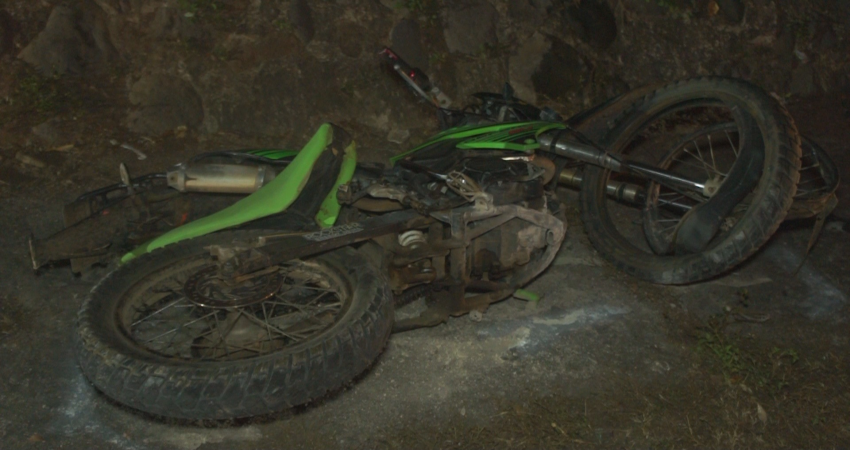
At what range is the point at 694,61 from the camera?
6500 millimetres

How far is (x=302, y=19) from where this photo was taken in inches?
223

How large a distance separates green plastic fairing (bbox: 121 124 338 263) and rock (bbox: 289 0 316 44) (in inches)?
105

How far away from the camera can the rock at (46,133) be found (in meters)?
5.28

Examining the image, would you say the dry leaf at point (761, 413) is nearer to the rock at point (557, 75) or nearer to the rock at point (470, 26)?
the rock at point (557, 75)

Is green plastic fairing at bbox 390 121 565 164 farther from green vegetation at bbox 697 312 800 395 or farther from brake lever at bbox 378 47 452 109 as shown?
green vegetation at bbox 697 312 800 395

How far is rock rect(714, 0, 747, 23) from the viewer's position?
6.63 meters

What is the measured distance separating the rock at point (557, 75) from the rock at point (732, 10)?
5.65 ft

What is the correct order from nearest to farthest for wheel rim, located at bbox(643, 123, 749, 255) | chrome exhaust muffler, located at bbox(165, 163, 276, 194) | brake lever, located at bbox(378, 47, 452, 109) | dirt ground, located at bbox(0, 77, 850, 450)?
dirt ground, located at bbox(0, 77, 850, 450) → chrome exhaust muffler, located at bbox(165, 163, 276, 194) → wheel rim, located at bbox(643, 123, 749, 255) → brake lever, located at bbox(378, 47, 452, 109)

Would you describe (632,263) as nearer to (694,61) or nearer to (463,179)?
(463,179)

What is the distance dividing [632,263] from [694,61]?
3.31 metres

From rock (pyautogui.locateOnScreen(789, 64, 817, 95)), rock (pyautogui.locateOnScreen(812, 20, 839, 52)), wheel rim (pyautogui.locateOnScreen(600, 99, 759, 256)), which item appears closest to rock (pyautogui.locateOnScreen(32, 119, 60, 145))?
wheel rim (pyautogui.locateOnScreen(600, 99, 759, 256))

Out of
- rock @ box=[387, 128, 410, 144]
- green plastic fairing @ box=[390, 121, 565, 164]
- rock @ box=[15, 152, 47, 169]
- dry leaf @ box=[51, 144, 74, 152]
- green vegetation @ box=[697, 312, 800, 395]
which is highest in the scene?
green plastic fairing @ box=[390, 121, 565, 164]

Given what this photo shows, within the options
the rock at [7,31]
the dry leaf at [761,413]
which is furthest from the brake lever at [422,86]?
the rock at [7,31]

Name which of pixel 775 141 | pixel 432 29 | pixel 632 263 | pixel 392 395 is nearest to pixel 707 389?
pixel 632 263
